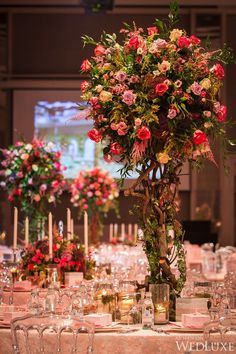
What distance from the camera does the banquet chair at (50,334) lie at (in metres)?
3.47

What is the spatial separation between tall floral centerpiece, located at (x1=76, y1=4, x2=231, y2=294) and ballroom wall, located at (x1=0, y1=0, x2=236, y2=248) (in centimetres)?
1076

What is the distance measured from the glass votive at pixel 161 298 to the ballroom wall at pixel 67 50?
1102 centimetres

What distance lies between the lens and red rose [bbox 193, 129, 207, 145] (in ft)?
14.4

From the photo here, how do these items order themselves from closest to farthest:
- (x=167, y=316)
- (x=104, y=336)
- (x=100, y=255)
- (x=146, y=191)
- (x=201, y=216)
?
1. (x=104, y=336)
2. (x=167, y=316)
3. (x=146, y=191)
4. (x=100, y=255)
5. (x=201, y=216)

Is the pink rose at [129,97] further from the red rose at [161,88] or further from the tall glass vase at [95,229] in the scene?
the tall glass vase at [95,229]

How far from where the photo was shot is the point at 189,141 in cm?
A: 445

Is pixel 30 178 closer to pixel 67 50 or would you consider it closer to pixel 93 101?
pixel 93 101

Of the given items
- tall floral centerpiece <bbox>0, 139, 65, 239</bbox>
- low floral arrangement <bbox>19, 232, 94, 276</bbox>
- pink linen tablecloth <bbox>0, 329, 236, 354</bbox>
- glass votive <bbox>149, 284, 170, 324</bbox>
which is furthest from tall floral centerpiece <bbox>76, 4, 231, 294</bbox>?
tall floral centerpiece <bbox>0, 139, 65, 239</bbox>

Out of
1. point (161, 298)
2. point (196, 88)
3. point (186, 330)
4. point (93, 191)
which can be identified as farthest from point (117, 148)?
point (93, 191)

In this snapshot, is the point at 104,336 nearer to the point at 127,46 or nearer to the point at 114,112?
the point at 114,112

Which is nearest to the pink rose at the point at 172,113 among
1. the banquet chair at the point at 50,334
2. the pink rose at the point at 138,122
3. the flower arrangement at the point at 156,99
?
the flower arrangement at the point at 156,99

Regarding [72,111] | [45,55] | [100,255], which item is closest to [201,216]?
[72,111]

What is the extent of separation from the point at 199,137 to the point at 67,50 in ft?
39.0

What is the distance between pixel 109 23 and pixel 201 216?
3784mm
